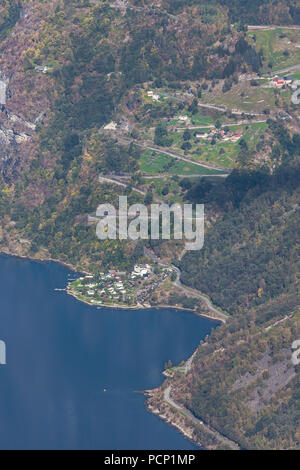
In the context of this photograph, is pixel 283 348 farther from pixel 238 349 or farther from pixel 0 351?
pixel 0 351

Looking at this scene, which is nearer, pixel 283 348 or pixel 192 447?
pixel 192 447

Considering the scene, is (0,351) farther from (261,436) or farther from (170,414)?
(261,436)

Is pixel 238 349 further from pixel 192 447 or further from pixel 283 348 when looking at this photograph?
pixel 192 447

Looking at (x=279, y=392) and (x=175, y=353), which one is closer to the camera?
(x=279, y=392)

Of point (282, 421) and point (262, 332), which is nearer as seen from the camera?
point (282, 421)

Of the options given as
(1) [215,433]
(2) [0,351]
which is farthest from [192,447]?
(2) [0,351]

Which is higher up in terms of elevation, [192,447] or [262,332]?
[262,332]

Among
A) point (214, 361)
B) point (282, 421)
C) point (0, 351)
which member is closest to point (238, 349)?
point (214, 361)
